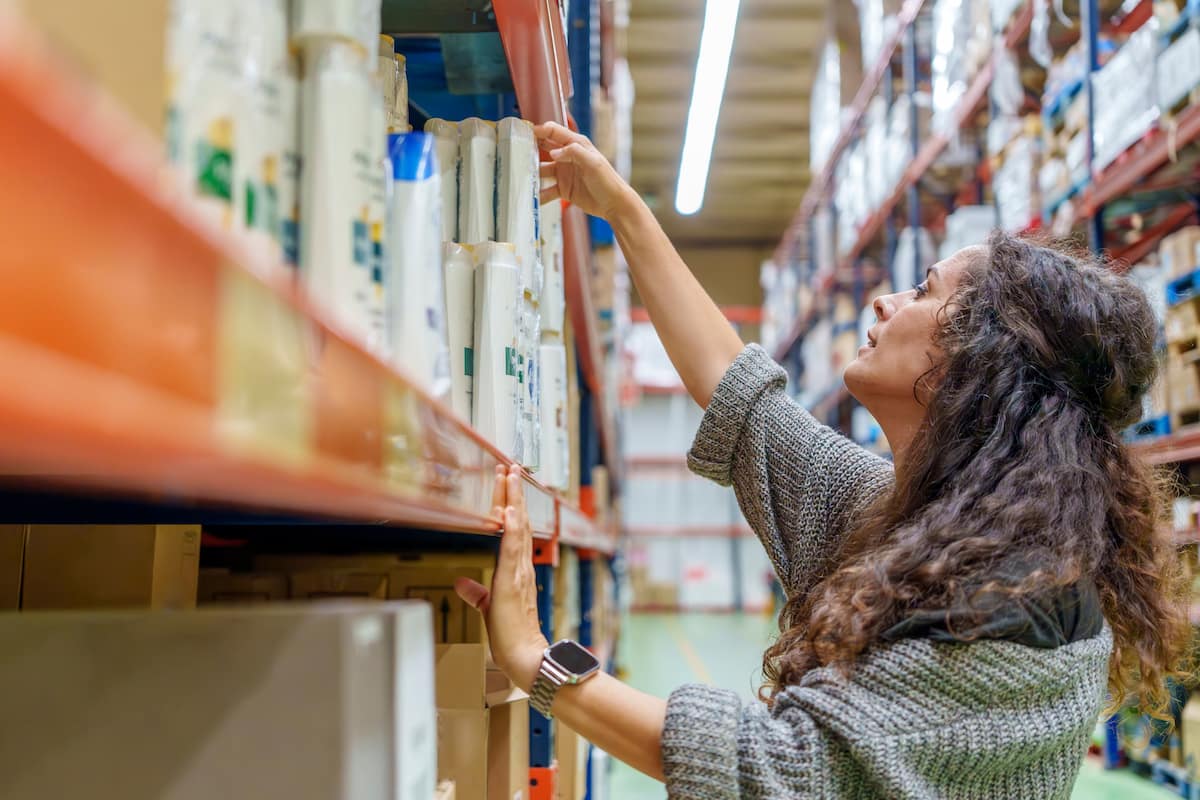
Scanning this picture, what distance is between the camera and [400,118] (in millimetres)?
1066

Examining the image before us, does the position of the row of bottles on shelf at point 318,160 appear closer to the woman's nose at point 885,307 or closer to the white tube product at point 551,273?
Result: the white tube product at point 551,273

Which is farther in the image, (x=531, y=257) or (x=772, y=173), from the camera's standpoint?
(x=772, y=173)

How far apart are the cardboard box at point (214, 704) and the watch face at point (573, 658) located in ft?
1.37

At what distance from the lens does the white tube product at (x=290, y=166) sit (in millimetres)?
526

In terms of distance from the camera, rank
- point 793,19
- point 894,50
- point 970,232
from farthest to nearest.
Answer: point 793,19
point 894,50
point 970,232

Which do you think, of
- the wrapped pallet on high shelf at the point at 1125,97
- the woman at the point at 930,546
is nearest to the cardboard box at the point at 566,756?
the woman at the point at 930,546

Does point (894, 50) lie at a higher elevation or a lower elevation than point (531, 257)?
higher

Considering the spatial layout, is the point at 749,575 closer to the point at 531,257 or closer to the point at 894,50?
the point at 894,50

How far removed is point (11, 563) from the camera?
0.91 metres

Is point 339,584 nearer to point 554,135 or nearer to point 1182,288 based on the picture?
point 554,135

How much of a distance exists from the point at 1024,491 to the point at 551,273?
2.17ft

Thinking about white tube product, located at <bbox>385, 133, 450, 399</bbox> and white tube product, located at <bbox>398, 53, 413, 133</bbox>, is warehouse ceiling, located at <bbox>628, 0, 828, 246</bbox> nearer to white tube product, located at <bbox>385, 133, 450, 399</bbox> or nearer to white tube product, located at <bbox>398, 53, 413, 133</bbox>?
white tube product, located at <bbox>398, 53, 413, 133</bbox>

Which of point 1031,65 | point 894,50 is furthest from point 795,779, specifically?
point 894,50

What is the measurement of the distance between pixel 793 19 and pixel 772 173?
10.7 feet
